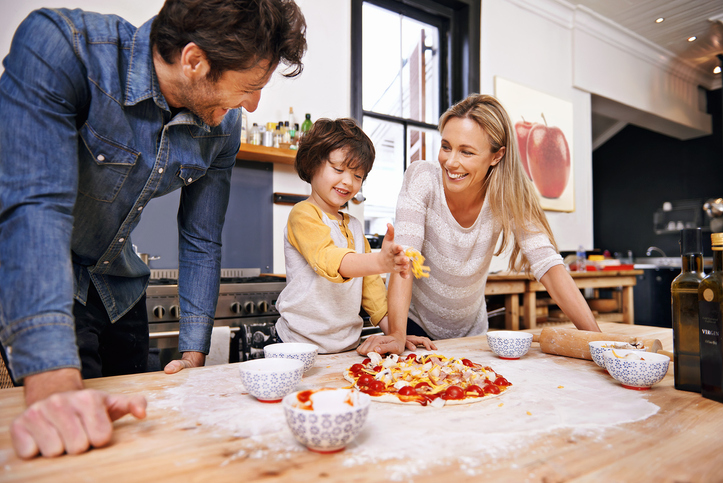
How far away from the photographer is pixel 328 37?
10.5 feet

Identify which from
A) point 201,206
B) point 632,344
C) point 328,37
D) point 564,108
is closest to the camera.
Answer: point 632,344

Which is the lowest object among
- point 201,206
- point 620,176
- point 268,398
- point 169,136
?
point 268,398

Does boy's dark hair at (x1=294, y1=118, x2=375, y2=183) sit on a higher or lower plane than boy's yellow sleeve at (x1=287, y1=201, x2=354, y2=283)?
higher

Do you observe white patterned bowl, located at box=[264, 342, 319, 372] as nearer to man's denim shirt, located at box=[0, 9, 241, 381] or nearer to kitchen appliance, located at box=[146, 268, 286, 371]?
man's denim shirt, located at box=[0, 9, 241, 381]

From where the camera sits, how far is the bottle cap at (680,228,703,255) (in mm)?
895

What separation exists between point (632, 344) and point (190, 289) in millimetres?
1159

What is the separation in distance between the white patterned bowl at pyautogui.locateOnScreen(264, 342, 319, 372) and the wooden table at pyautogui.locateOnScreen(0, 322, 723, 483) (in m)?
0.12

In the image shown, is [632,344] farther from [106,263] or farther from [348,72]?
[348,72]

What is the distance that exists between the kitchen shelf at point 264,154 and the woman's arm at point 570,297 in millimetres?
1763

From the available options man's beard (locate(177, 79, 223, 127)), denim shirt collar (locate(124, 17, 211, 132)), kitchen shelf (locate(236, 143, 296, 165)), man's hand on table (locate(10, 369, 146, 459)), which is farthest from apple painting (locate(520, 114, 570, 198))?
man's hand on table (locate(10, 369, 146, 459))

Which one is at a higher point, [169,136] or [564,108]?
[564,108]

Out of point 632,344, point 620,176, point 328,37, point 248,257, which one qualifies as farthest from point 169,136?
point 620,176

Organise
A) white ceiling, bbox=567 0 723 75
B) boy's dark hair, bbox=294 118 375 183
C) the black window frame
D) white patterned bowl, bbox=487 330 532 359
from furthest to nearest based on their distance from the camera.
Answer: white ceiling, bbox=567 0 723 75
the black window frame
boy's dark hair, bbox=294 118 375 183
white patterned bowl, bbox=487 330 532 359

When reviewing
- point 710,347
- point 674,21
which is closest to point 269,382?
point 710,347
